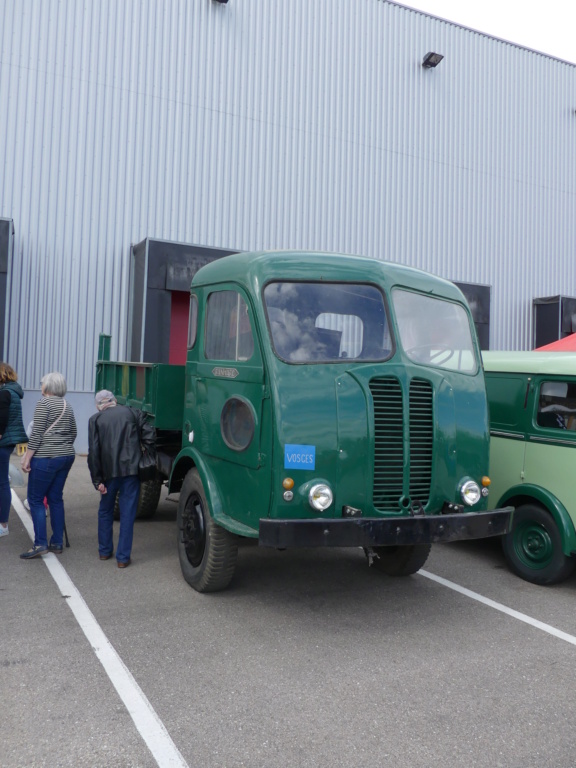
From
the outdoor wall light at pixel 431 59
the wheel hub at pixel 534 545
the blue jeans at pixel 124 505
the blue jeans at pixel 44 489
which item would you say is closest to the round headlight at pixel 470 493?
the wheel hub at pixel 534 545

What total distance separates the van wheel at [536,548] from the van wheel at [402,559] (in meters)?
1.02

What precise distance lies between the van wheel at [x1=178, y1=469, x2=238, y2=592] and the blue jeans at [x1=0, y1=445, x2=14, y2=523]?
7.13ft

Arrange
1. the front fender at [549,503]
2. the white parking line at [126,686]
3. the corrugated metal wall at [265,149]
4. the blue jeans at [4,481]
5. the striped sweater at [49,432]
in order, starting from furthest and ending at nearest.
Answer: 1. the corrugated metal wall at [265,149]
2. the blue jeans at [4,481]
3. the striped sweater at [49,432]
4. the front fender at [549,503]
5. the white parking line at [126,686]

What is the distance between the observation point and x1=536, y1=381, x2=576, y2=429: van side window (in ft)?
20.1

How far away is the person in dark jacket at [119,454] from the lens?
5.91 metres

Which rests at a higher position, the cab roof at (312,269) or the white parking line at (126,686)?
the cab roof at (312,269)

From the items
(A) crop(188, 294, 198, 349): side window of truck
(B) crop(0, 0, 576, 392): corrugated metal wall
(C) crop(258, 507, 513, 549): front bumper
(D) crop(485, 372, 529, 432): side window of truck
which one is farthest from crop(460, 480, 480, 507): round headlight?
(B) crop(0, 0, 576, 392): corrugated metal wall

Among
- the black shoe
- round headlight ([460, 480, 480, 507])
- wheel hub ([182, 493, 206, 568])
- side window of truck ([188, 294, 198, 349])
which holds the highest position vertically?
side window of truck ([188, 294, 198, 349])

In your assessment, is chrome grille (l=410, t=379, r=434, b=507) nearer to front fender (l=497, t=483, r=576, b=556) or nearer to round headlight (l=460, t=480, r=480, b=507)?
round headlight (l=460, t=480, r=480, b=507)

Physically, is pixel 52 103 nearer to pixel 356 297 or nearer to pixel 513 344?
pixel 356 297

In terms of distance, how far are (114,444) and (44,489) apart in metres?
0.91

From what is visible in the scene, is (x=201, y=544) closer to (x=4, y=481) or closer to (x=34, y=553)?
(x=34, y=553)

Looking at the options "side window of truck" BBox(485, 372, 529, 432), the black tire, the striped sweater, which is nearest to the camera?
the striped sweater

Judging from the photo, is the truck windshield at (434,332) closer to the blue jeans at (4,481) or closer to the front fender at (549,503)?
the front fender at (549,503)
